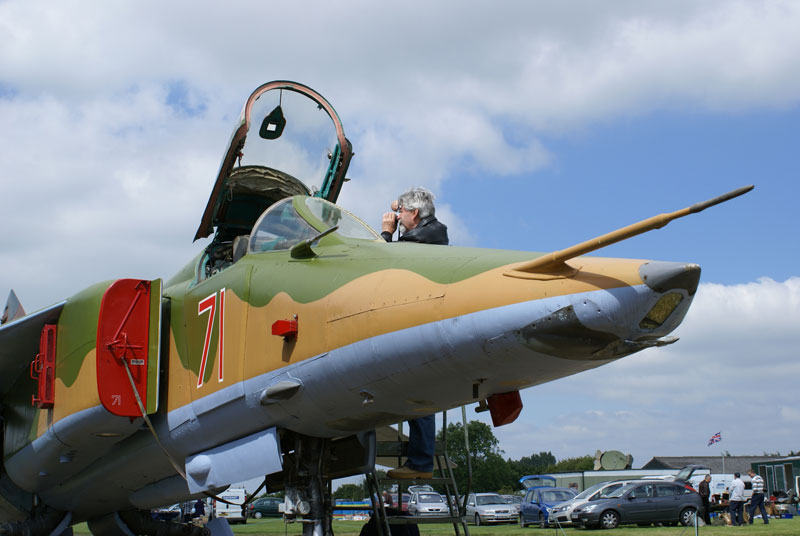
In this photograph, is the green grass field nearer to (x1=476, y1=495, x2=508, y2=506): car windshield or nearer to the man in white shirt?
the man in white shirt

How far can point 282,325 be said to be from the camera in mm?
5051

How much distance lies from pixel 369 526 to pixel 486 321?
3919 mm

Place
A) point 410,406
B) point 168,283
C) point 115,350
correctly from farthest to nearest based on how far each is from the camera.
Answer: point 168,283, point 115,350, point 410,406

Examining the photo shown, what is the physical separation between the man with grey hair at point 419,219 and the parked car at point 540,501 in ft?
70.4

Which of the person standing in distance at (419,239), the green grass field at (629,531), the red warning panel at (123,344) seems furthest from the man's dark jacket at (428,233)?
the green grass field at (629,531)

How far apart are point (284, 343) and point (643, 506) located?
20489 millimetres

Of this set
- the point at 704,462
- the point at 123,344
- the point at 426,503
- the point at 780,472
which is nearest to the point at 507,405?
the point at 123,344

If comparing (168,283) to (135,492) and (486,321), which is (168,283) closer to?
(135,492)

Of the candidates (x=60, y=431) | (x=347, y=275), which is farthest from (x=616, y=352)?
(x=60, y=431)

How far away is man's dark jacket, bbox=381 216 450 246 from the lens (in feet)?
21.5

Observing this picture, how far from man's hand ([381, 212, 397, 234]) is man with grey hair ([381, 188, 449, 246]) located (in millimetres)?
391

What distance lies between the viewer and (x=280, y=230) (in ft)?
19.8

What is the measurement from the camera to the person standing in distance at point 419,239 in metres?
6.40

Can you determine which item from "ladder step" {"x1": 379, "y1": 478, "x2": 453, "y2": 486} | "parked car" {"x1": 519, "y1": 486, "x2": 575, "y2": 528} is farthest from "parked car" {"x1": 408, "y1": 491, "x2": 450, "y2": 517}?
"ladder step" {"x1": 379, "y1": 478, "x2": 453, "y2": 486}
